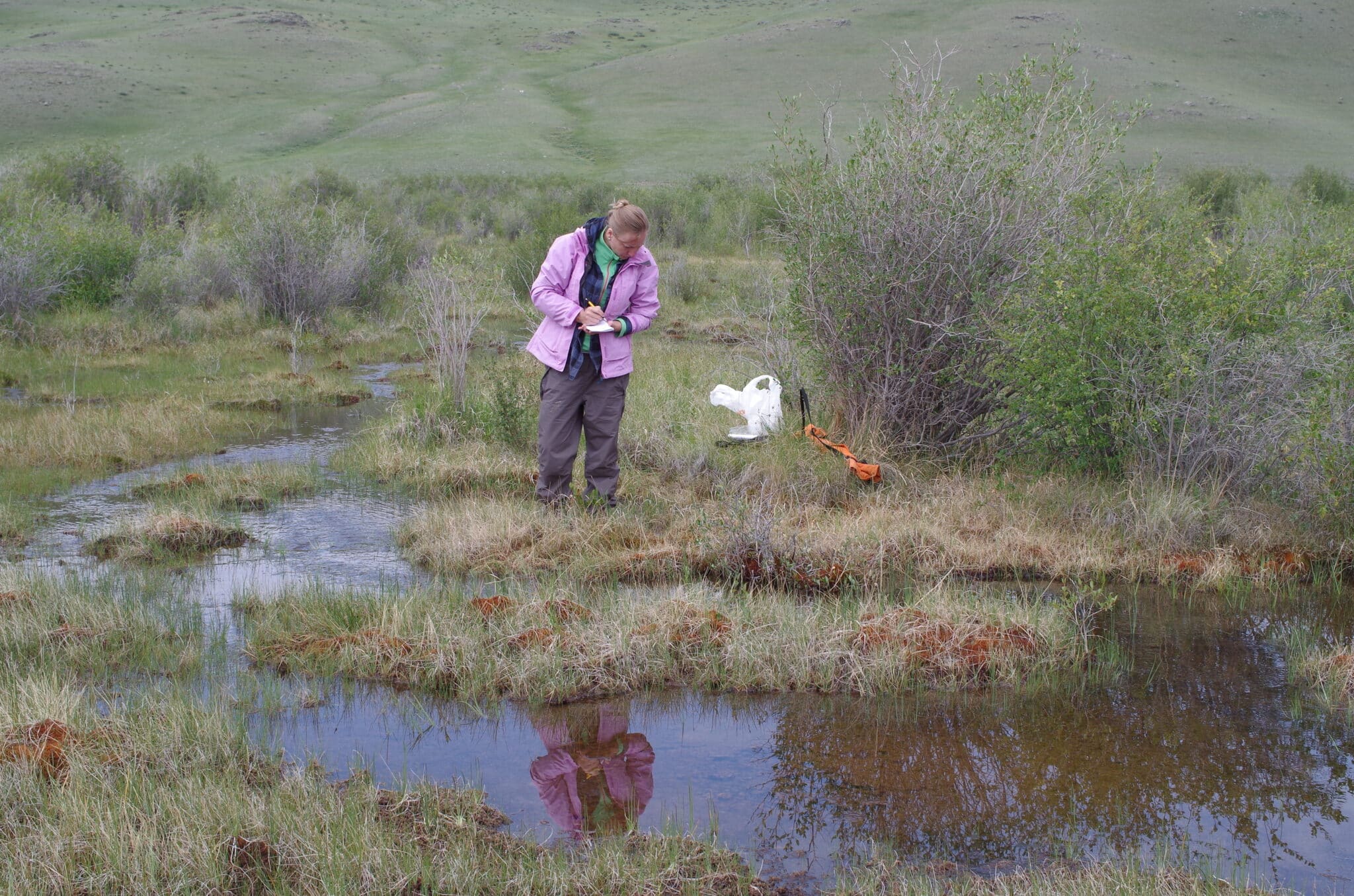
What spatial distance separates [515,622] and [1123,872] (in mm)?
2820

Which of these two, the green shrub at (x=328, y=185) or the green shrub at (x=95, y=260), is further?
the green shrub at (x=328, y=185)

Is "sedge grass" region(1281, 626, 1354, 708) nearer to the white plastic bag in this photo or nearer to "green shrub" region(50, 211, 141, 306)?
the white plastic bag

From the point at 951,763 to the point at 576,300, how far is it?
3508 millimetres

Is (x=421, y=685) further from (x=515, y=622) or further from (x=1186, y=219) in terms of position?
(x=1186, y=219)

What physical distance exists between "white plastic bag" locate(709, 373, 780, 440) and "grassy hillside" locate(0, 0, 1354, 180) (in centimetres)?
3977

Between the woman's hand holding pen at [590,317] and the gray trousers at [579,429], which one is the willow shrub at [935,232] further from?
the woman's hand holding pen at [590,317]

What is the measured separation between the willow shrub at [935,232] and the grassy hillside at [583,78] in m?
40.2

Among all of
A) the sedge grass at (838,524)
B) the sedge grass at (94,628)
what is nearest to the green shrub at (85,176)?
the sedge grass at (838,524)

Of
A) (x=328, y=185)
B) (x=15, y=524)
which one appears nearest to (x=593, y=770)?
(x=15, y=524)

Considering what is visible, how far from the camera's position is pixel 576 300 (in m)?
6.60

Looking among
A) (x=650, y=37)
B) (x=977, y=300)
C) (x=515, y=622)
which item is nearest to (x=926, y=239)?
(x=977, y=300)

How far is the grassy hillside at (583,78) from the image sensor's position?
55.7m

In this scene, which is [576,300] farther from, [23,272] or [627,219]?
[23,272]

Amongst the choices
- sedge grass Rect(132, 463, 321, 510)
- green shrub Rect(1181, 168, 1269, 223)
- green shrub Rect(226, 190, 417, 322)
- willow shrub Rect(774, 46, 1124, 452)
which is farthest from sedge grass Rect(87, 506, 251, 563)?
green shrub Rect(1181, 168, 1269, 223)
